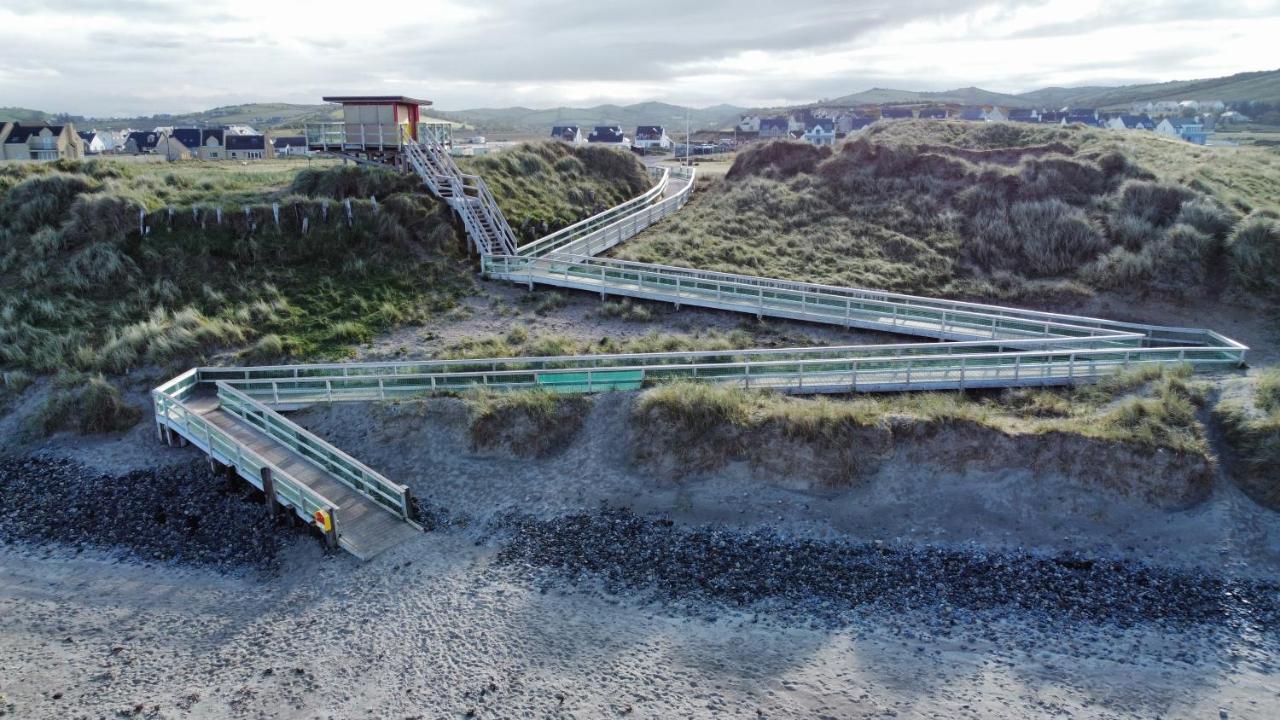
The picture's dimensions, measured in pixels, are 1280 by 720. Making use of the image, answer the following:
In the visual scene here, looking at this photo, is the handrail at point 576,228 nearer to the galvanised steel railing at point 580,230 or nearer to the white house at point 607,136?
the galvanised steel railing at point 580,230

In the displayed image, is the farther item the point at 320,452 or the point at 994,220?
the point at 994,220

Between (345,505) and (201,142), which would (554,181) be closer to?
(345,505)

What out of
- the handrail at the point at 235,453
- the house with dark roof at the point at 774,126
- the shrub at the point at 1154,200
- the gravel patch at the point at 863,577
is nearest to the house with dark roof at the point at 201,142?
the handrail at the point at 235,453

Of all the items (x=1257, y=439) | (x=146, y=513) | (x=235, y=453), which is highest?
(x=1257, y=439)

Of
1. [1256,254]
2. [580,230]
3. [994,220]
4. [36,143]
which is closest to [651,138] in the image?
[36,143]

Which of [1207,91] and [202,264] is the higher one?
[1207,91]

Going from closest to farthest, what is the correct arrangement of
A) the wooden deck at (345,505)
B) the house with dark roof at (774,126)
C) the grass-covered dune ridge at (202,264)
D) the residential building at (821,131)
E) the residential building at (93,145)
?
the wooden deck at (345,505) < the grass-covered dune ridge at (202,264) < the residential building at (93,145) < the residential building at (821,131) < the house with dark roof at (774,126)

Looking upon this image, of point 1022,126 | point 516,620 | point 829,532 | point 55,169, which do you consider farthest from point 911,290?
point 55,169
